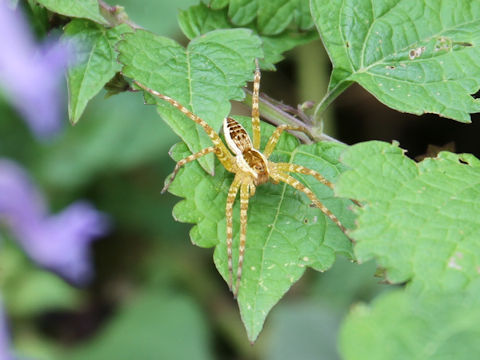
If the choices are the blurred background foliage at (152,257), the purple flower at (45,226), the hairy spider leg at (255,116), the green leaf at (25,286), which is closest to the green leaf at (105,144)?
the blurred background foliage at (152,257)

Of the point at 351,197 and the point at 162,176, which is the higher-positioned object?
the point at 351,197

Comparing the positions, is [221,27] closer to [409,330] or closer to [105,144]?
[409,330]

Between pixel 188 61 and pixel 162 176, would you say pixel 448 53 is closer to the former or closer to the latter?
pixel 188 61

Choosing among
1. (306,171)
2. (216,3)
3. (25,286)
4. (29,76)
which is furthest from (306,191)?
(25,286)

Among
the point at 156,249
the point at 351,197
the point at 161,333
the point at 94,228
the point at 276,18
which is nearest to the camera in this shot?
the point at 351,197

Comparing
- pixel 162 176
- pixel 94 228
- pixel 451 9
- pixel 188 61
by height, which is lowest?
pixel 162 176

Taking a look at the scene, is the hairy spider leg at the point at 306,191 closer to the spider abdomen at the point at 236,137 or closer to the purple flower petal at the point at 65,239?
the spider abdomen at the point at 236,137

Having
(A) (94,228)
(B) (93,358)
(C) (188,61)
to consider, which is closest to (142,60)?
(C) (188,61)
